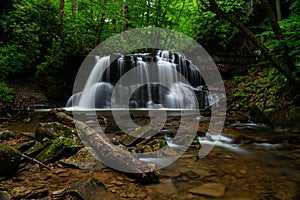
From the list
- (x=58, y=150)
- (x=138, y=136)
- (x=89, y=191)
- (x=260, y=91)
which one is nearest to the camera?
(x=89, y=191)

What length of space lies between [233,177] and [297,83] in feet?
14.6

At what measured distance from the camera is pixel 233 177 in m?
3.25

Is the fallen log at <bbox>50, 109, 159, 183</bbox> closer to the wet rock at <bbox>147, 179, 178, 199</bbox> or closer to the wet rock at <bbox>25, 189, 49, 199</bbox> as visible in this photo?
the wet rock at <bbox>147, 179, 178, 199</bbox>

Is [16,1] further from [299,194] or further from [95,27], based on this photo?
[299,194]

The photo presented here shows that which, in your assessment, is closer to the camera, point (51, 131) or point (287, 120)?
point (51, 131)

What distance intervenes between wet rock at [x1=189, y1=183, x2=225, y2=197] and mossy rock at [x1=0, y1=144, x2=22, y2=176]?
241cm

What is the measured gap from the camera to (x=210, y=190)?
2848 millimetres

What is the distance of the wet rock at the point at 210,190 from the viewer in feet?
8.99

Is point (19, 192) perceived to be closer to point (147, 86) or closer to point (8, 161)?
point (8, 161)

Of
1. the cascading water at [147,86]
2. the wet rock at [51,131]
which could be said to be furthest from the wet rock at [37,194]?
the cascading water at [147,86]

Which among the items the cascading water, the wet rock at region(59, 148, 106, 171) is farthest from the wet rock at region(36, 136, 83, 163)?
the cascading water

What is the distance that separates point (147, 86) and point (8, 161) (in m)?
9.10

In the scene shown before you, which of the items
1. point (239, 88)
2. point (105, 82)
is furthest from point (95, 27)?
point (239, 88)

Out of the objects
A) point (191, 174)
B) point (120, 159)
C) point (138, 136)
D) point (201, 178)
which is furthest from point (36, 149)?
point (201, 178)
